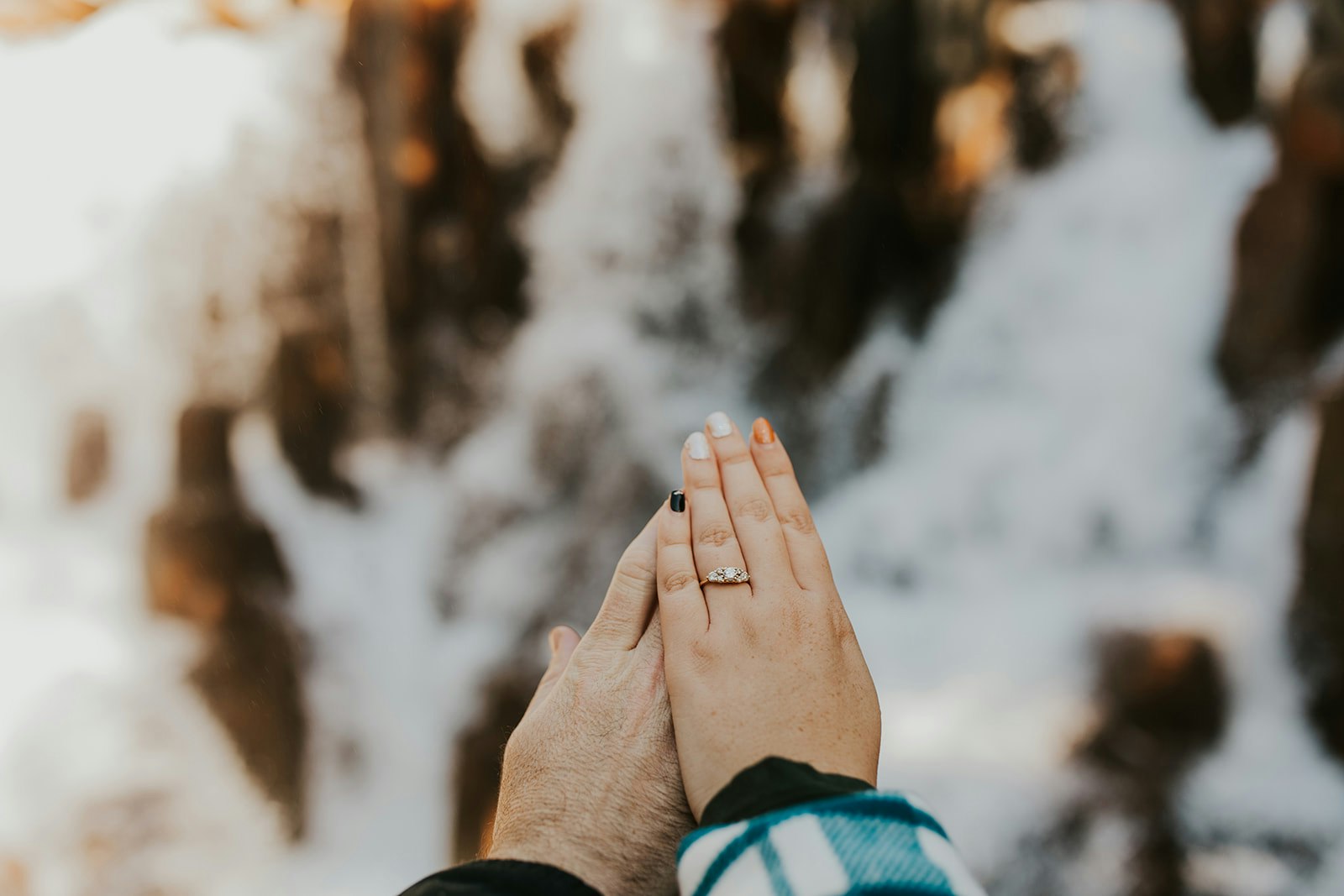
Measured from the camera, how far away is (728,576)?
1.03m

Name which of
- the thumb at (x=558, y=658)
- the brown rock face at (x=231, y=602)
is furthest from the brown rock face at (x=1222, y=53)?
the brown rock face at (x=231, y=602)

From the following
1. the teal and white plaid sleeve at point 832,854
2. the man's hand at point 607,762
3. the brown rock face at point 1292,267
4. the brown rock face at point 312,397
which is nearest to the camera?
the teal and white plaid sleeve at point 832,854

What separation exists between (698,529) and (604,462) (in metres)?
0.64

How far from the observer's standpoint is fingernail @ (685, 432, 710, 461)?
43.9 inches

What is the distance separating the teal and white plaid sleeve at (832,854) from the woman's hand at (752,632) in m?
0.12

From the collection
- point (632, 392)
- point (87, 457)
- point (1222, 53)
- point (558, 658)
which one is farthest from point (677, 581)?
point (87, 457)

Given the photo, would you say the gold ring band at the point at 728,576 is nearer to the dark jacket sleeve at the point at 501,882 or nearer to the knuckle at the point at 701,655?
the knuckle at the point at 701,655

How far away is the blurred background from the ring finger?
0.54 meters

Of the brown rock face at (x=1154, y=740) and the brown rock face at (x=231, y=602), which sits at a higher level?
the brown rock face at (x=231, y=602)

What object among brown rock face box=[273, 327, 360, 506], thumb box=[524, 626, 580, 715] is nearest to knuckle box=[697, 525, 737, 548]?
thumb box=[524, 626, 580, 715]

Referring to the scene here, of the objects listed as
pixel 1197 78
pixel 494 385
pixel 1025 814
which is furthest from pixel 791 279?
pixel 1025 814

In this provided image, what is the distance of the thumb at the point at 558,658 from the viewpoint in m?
1.09

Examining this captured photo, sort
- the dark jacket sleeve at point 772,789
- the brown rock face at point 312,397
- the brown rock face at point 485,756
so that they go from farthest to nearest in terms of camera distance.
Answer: the brown rock face at point 312,397, the brown rock face at point 485,756, the dark jacket sleeve at point 772,789

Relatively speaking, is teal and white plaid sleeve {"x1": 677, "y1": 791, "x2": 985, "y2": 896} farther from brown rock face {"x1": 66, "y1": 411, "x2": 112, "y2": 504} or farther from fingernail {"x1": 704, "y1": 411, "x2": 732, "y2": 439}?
brown rock face {"x1": 66, "y1": 411, "x2": 112, "y2": 504}
